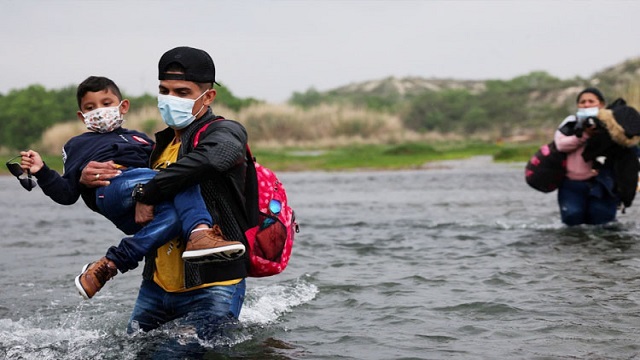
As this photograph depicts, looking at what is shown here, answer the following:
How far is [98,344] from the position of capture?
6258 millimetres

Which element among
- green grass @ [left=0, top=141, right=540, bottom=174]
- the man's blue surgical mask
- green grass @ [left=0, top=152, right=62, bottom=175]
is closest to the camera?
the man's blue surgical mask

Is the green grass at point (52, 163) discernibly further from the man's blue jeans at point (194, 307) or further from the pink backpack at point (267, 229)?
the pink backpack at point (267, 229)

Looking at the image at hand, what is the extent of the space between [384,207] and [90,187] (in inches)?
544

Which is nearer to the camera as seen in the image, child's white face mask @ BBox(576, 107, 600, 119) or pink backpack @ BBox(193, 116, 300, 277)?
pink backpack @ BBox(193, 116, 300, 277)

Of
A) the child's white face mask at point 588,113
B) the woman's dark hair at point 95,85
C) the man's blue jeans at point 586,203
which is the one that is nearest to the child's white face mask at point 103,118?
the woman's dark hair at point 95,85

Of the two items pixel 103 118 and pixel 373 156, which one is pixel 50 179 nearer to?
pixel 103 118

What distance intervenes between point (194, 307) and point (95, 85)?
1.53 metres

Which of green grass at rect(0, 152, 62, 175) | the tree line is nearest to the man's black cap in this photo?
green grass at rect(0, 152, 62, 175)

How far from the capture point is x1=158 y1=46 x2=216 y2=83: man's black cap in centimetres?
537

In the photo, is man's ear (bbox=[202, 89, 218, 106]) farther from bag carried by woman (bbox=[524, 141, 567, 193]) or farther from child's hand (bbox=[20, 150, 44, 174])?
bag carried by woman (bbox=[524, 141, 567, 193])

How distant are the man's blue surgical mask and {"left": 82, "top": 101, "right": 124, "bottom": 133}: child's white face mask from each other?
425 mm

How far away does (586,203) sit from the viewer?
12484 mm

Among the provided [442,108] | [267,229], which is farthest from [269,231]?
[442,108]

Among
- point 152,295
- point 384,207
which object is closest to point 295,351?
point 152,295
